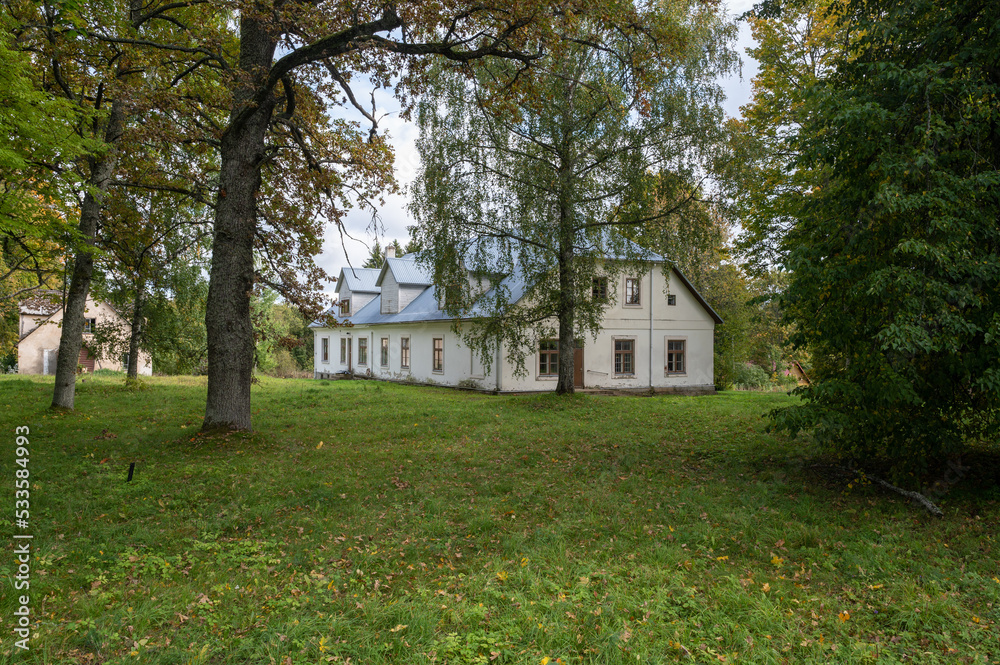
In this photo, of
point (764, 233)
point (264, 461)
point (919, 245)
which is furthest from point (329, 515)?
point (764, 233)

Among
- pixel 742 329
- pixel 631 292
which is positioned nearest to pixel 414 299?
pixel 631 292

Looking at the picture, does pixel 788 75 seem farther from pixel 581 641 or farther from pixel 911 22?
pixel 581 641

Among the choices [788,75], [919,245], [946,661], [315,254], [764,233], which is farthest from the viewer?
[788,75]

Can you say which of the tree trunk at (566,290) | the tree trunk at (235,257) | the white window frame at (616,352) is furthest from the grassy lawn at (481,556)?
the white window frame at (616,352)

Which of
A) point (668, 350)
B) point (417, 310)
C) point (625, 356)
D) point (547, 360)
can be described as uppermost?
point (417, 310)

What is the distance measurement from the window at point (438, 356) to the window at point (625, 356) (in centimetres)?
738

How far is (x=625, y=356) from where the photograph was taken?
76.4 feet

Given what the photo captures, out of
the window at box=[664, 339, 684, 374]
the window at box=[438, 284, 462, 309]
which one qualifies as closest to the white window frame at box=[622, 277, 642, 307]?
the window at box=[664, 339, 684, 374]

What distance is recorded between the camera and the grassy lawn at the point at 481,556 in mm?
3811

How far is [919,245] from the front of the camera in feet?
18.2

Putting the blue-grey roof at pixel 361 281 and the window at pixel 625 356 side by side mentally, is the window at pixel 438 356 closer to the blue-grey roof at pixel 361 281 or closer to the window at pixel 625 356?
the window at pixel 625 356

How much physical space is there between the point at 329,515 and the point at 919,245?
684cm

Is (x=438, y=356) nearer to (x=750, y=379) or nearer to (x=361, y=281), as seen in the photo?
(x=361, y=281)

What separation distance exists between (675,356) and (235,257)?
1937 cm
